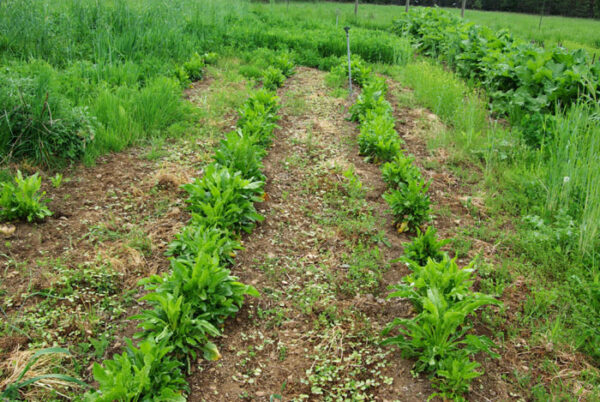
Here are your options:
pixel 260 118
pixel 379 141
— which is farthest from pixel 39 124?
pixel 379 141

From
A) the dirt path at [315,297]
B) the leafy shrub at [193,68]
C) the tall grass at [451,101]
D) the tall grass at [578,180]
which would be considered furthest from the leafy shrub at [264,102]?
the tall grass at [578,180]

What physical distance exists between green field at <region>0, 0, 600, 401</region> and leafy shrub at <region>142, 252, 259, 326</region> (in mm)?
18

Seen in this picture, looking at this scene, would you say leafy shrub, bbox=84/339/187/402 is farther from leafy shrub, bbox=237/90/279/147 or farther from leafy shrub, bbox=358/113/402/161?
leafy shrub, bbox=358/113/402/161

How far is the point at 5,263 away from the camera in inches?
145

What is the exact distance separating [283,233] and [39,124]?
291 centimetres

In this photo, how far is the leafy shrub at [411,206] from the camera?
14.8ft

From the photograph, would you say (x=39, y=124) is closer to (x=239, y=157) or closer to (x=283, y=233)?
(x=239, y=157)

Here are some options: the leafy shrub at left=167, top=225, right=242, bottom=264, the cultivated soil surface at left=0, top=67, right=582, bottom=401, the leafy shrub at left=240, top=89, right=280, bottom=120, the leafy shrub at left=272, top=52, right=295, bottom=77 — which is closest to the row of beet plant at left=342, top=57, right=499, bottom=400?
the cultivated soil surface at left=0, top=67, right=582, bottom=401

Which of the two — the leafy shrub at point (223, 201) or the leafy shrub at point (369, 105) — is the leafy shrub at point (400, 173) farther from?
the leafy shrub at point (369, 105)

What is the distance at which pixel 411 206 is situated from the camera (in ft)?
14.9

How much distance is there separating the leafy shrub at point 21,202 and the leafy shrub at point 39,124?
861 millimetres

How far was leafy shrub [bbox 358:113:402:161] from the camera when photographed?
590 centimetres

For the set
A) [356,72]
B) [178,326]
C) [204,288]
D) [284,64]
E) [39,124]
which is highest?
[284,64]

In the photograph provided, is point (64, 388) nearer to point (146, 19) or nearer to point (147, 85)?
point (147, 85)
